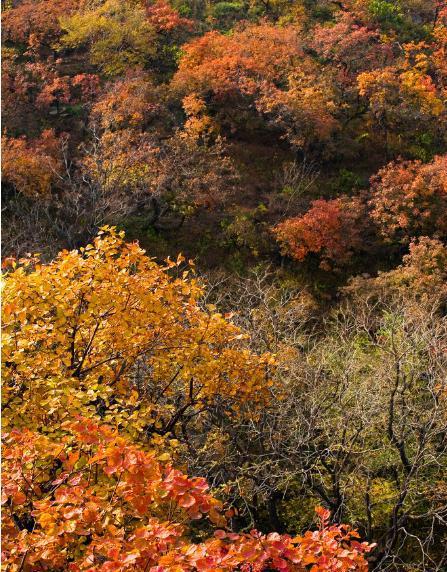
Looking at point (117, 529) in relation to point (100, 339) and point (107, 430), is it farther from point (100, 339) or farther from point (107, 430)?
point (100, 339)

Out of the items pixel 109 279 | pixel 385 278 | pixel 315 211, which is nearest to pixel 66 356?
pixel 109 279

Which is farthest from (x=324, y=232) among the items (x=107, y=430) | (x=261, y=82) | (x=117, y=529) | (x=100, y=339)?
(x=117, y=529)

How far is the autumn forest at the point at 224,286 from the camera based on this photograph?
5.25 metres

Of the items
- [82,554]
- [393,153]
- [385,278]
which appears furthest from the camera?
[393,153]

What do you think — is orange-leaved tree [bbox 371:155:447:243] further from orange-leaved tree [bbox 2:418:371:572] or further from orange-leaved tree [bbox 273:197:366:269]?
orange-leaved tree [bbox 2:418:371:572]

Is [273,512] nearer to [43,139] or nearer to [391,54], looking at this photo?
[43,139]

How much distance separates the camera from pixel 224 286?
826 inches

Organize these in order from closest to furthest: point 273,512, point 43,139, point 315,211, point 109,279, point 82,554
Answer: point 82,554, point 109,279, point 273,512, point 315,211, point 43,139

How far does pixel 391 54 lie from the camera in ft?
99.4

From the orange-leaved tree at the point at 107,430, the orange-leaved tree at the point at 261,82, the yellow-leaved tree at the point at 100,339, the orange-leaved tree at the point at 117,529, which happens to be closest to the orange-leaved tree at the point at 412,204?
the orange-leaved tree at the point at 261,82

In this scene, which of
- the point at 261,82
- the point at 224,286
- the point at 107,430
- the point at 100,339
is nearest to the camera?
the point at 107,430

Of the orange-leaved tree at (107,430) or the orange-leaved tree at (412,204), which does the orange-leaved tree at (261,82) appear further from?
the orange-leaved tree at (107,430)

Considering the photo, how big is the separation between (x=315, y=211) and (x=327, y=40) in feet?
45.3

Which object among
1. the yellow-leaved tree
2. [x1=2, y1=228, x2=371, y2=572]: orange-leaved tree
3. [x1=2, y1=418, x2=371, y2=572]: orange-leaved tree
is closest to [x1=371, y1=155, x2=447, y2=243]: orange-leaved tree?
[x1=2, y1=228, x2=371, y2=572]: orange-leaved tree
